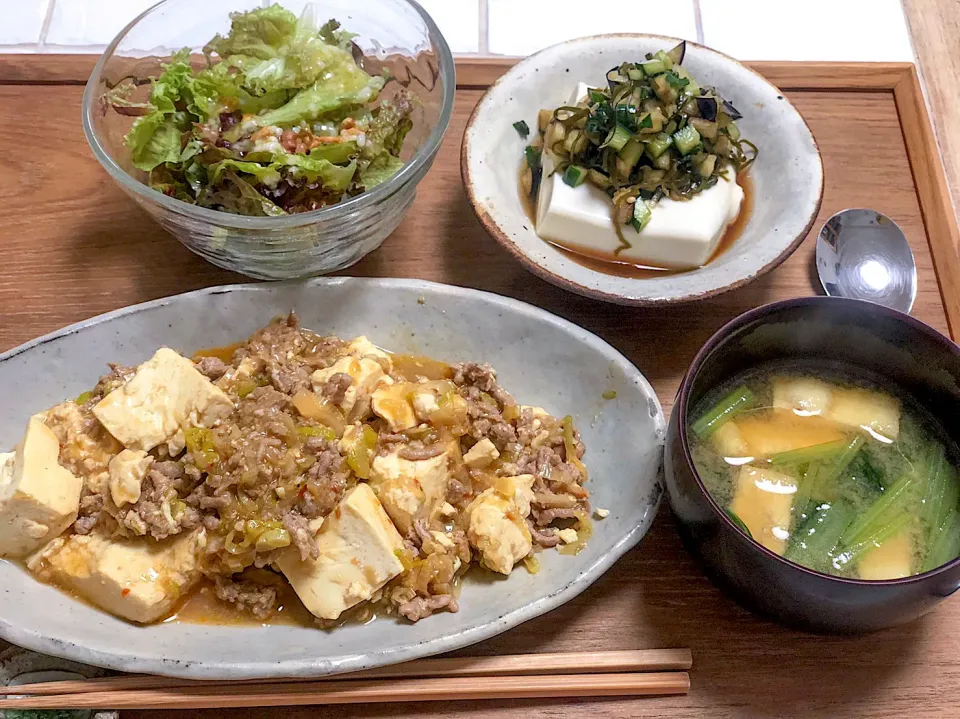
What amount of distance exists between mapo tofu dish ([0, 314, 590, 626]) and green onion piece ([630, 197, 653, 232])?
2.29 ft

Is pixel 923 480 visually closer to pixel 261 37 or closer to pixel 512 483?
pixel 512 483

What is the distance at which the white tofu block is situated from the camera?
2.23 metres

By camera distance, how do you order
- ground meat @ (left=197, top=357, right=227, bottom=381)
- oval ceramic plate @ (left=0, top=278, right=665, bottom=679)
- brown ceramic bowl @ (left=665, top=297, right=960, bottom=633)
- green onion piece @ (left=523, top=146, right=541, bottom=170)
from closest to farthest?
brown ceramic bowl @ (left=665, top=297, right=960, bottom=633), oval ceramic plate @ (left=0, top=278, right=665, bottom=679), ground meat @ (left=197, top=357, right=227, bottom=381), green onion piece @ (left=523, top=146, right=541, bottom=170)

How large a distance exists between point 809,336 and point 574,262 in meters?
0.66

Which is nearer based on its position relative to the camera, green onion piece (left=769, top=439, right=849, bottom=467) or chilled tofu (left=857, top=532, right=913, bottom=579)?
chilled tofu (left=857, top=532, right=913, bottom=579)

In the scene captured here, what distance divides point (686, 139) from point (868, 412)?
94cm

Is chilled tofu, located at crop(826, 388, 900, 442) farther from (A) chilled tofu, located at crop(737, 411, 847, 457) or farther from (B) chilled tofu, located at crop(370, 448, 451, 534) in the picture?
(B) chilled tofu, located at crop(370, 448, 451, 534)

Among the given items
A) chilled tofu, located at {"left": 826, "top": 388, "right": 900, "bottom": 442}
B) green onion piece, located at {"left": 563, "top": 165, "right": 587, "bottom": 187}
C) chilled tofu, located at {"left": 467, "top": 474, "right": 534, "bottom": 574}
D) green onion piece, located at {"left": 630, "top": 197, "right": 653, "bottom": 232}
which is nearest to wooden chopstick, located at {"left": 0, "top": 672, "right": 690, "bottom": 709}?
chilled tofu, located at {"left": 467, "top": 474, "right": 534, "bottom": 574}

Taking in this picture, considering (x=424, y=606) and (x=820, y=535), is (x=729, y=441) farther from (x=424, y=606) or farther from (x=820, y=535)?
(x=424, y=606)

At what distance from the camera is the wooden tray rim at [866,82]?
2449 millimetres

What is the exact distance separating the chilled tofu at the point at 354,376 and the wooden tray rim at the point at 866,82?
1.23 metres

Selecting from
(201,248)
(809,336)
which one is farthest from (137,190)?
(809,336)

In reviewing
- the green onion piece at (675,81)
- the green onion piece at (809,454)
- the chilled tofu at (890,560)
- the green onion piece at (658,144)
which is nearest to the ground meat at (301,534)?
the green onion piece at (809,454)

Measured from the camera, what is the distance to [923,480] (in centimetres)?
173
